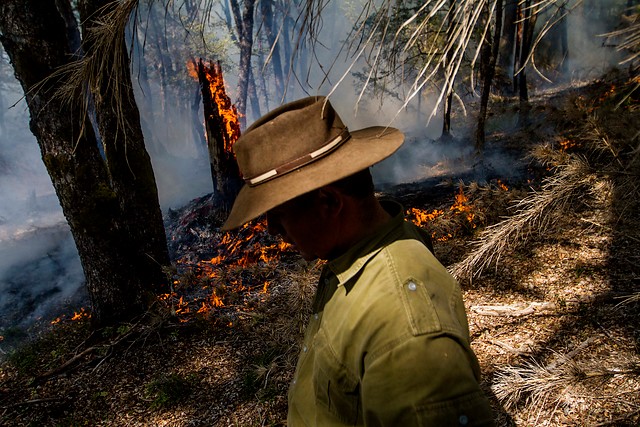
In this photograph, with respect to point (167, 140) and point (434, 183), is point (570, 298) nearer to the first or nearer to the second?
point (434, 183)

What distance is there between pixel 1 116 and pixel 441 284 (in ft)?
202

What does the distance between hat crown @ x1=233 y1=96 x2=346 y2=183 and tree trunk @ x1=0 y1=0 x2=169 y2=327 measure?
348 centimetres

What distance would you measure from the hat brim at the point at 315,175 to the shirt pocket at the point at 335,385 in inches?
21.2

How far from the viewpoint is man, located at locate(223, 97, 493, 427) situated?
1.06 m

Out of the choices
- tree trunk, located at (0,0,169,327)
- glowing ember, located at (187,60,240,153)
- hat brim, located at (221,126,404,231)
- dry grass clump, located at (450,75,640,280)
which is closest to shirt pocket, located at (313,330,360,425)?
hat brim, located at (221,126,404,231)

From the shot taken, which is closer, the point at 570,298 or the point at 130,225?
the point at 570,298

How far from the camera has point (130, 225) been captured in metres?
5.71

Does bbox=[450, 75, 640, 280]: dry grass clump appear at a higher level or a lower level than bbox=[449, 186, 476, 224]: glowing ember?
higher

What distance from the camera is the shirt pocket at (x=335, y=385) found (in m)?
1.27

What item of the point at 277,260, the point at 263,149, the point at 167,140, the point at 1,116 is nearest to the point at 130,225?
the point at 277,260

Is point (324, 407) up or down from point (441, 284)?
down

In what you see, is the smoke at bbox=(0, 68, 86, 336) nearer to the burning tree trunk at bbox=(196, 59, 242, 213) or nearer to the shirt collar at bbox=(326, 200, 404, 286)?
the shirt collar at bbox=(326, 200, 404, 286)

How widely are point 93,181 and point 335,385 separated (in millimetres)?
4886

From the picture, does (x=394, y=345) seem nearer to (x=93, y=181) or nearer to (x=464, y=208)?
(x=93, y=181)
